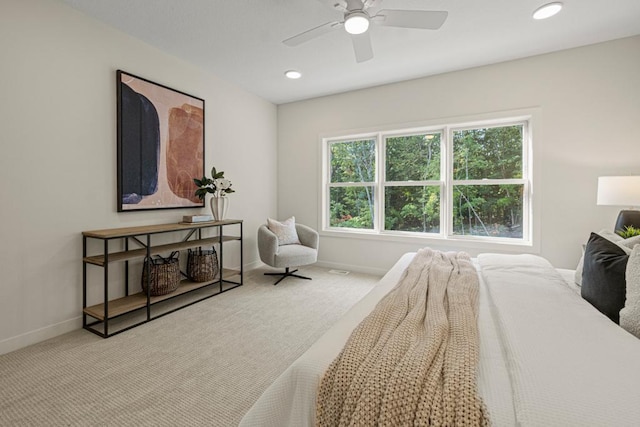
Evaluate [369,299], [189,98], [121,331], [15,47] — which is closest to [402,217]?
[369,299]

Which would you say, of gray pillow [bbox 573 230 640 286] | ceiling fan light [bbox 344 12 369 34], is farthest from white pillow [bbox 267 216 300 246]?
gray pillow [bbox 573 230 640 286]

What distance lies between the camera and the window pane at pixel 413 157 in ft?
12.5

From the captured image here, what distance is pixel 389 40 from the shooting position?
278 centimetres

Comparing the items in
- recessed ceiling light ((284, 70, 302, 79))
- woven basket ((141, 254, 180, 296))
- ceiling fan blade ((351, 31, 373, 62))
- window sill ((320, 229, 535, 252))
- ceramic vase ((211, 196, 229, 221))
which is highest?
recessed ceiling light ((284, 70, 302, 79))

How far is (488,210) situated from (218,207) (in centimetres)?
334

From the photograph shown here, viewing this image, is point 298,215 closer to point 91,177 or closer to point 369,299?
point 91,177

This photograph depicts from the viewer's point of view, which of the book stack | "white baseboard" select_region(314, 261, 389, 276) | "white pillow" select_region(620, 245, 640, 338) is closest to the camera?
"white pillow" select_region(620, 245, 640, 338)

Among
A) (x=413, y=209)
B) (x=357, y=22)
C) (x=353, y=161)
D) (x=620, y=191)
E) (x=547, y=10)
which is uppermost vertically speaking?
(x=547, y=10)

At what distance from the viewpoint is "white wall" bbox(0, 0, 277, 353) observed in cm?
203

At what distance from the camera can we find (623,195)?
2.34 m

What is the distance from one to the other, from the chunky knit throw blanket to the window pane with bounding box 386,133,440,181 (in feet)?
9.50

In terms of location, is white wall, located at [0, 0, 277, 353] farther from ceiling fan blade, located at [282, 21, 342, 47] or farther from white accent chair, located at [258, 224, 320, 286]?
ceiling fan blade, located at [282, 21, 342, 47]

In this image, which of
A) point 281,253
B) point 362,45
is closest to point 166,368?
point 281,253

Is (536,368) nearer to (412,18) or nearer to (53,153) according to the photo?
(412,18)
